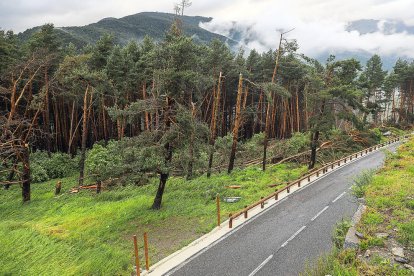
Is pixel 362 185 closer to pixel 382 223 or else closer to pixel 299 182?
pixel 382 223

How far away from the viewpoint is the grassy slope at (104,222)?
1179 centimetres

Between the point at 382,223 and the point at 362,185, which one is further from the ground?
the point at 382,223

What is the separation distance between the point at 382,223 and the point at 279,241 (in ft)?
15.5

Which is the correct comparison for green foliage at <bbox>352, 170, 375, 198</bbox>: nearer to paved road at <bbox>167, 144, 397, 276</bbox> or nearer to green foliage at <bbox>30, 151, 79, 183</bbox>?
paved road at <bbox>167, 144, 397, 276</bbox>

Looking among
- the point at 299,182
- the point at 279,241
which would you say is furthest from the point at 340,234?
the point at 299,182

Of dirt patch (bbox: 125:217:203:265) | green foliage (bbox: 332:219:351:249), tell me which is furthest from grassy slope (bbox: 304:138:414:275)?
dirt patch (bbox: 125:217:203:265)

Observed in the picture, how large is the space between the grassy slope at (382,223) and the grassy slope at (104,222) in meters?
7.30

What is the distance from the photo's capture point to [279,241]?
1413 centimetres

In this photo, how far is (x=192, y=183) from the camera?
2528 cm

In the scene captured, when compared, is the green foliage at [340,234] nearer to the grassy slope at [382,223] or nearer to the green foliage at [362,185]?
the grassy slope at [382,223]

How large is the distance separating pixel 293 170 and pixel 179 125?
1542cm

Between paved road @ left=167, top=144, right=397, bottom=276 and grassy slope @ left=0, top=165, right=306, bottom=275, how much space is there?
6.09ft

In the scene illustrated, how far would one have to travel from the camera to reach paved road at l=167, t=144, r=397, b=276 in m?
12.0

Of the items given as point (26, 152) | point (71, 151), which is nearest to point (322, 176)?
point (26, 152)
